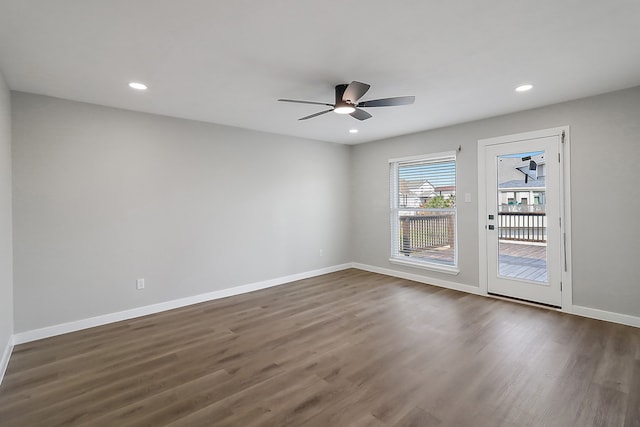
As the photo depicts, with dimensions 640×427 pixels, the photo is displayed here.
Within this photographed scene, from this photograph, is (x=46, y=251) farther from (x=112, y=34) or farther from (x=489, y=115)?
(x=489, y=115)

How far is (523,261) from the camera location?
4168 millimetres

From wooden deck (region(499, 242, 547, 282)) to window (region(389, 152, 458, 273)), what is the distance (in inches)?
28.5

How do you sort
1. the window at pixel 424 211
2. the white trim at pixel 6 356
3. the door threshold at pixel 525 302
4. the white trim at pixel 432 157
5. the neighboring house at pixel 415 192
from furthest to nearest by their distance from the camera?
the neighboring house at pixel 415 192
the window at pixel 424 211
the white trim at pixel 432 157
the door threshold at pixel 525 302
the white trim at pixel 6 356

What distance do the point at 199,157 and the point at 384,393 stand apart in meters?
3.73

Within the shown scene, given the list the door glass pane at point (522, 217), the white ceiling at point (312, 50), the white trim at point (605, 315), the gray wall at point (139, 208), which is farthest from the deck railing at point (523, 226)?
the gray wall at point (139, 208)

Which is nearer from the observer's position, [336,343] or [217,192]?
[336,343]

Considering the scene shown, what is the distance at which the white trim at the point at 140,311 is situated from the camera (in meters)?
3.20

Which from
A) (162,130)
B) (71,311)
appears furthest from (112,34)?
(71,311)

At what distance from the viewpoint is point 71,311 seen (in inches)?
134

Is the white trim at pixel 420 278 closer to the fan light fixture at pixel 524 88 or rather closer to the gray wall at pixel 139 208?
the gray wall at pixel 139 208

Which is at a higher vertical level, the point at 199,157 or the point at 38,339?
the point at 199,157

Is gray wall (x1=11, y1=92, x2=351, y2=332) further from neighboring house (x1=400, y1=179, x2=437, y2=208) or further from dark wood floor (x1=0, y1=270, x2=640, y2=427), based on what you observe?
neighboring house (x1=400, y1=179, x2=437, y2=208)

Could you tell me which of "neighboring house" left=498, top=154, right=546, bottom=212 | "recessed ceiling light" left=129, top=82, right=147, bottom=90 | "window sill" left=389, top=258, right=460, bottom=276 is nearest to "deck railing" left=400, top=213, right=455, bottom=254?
"window sill" left=389, top=258, right=460, bottom=276

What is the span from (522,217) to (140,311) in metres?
5.20
